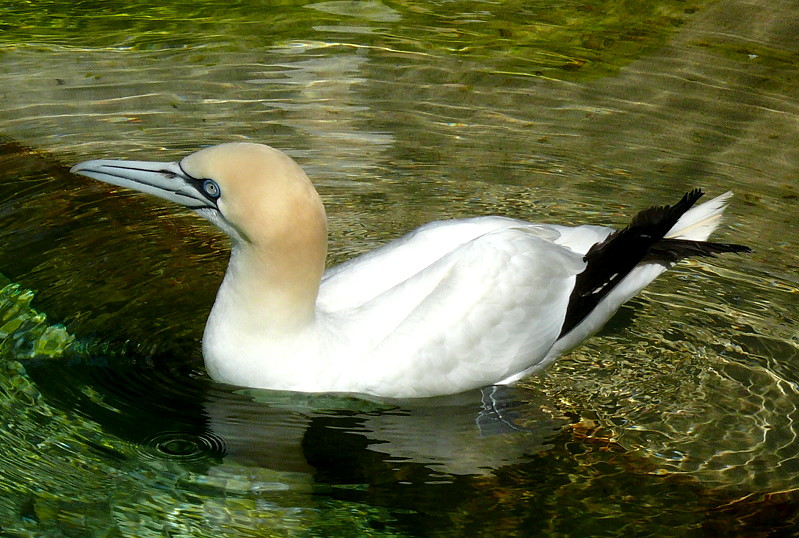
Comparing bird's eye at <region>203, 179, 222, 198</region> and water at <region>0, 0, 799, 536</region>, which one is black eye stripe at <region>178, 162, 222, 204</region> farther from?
water at <region>0, 0, 799, 536</region>

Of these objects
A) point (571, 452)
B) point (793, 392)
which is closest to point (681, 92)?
point (793, 392)

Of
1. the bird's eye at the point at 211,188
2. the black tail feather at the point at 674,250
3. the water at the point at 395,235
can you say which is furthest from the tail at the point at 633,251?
the bird's eye at the point at 211,188

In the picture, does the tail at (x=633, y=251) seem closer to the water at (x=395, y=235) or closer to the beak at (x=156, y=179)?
the water at (x=395, y=235)

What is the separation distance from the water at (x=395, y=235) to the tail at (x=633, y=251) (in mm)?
330

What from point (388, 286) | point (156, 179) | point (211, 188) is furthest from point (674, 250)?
point (156, 179)

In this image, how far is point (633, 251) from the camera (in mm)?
4953

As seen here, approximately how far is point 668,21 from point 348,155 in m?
3.19

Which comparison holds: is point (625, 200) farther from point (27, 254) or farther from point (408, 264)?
point (27, 254)

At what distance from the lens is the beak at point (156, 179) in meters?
4.53

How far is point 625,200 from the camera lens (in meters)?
6.48

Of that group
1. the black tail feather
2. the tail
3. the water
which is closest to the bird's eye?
the water

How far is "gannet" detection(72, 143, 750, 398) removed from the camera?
4.45 m

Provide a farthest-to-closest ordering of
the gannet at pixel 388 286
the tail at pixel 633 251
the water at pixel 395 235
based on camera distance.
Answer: the tail at pixel 633 251 < the gannet at pixel 388 286 < the water at pixel 395 235

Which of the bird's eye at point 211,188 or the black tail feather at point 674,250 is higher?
the bird's eye at point 211,188
